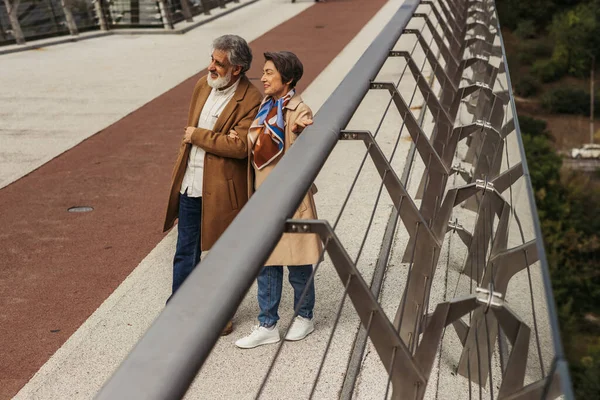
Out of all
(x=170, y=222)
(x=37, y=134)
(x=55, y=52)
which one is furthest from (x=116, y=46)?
(x=170, y=222)

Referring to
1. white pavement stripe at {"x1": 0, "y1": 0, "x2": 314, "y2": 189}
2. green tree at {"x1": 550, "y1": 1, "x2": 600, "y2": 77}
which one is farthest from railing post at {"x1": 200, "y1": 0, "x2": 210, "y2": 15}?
green tree at {"x1": 550, "y1": 1, "x2": 600, "y2": 77}

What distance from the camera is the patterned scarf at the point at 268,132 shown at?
149 inches

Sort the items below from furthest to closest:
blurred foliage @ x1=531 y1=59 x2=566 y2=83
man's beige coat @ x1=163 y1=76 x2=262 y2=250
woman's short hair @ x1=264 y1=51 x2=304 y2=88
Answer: blurred foliage @ x1=531 y1=59 x2=566 y2=83 < man's beige coat @ x1=163 y1=76 x2=262 y2=250 < woman's short hair @ x1=264 y1=51 x2=304 y2=88

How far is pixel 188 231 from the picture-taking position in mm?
4391

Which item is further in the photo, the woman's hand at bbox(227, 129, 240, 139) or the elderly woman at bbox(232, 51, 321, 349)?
the woman's hand at bbox(227, 129, 240, 139)

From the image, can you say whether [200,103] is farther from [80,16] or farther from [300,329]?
[80,16]

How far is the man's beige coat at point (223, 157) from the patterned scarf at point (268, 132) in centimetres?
21

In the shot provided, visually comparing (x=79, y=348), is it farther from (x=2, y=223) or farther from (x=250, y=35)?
(x=250, y=35)

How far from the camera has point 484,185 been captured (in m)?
2.96

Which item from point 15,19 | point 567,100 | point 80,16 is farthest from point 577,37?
point 15,19

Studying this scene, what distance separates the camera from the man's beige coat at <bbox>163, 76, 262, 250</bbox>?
13.4 ft

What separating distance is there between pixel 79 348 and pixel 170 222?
812mm

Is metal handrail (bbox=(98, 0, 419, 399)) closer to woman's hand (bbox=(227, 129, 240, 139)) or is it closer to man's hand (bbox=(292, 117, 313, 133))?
man's hand (bbox=(292, 117, 313, 133))

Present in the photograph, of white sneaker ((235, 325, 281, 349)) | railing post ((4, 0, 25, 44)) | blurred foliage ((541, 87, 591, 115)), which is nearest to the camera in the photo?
white sneaker ((235, 325, 281, 349))
